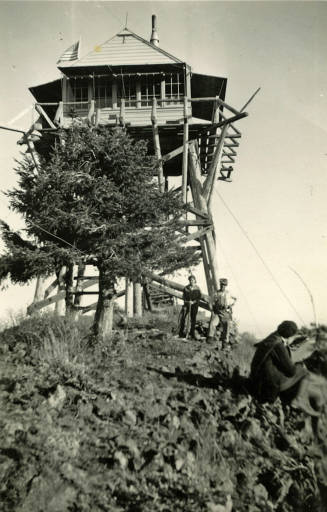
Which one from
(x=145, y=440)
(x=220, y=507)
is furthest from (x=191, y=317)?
(x=220, y=507)

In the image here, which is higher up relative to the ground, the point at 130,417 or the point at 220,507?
the point at 130,417

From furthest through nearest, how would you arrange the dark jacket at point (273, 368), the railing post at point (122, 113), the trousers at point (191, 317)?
1. the railing post at point (122, 113)
2. the trousers at point (191, 317)
3. the dark jacket at point (273, 368)

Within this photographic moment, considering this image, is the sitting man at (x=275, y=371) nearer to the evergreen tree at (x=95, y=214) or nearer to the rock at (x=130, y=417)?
the rock at (x=130, y=417)

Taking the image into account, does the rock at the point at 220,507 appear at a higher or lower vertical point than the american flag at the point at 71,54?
lower

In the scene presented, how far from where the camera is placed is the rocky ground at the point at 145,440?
146 inches

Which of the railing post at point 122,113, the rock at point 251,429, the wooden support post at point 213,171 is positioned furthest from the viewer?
the wooden support post at point 213,171

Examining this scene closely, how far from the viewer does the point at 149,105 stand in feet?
44.5

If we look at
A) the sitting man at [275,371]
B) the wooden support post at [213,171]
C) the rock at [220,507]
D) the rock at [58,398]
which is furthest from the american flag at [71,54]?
the rock at [220,507]

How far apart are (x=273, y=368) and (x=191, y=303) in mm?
5400

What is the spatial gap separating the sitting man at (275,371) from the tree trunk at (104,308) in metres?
4.22

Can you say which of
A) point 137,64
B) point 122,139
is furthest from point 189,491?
point 137,64

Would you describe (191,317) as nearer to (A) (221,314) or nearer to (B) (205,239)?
(A) (221,314)

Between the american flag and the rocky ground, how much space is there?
455 inches

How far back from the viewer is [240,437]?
487 cm
